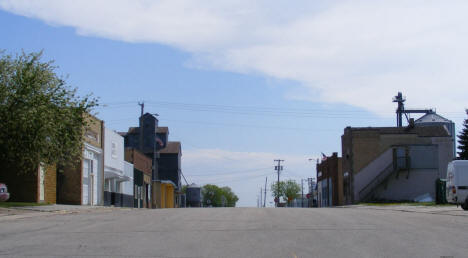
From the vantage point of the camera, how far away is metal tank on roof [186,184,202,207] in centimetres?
9962

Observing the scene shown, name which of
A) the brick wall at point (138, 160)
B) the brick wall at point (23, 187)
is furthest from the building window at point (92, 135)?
the brick wall at point (138, 160)

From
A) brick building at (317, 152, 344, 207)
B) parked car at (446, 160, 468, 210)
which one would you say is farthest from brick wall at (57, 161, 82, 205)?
brick building at (317, 152, 344, 207)

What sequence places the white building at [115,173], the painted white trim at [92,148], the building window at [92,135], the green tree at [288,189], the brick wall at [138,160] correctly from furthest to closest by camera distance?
the green tree at [288,189], the brick wall at [138,160], the white building at [115,173], the building window at [92,135], the painted white trim at [92,148]

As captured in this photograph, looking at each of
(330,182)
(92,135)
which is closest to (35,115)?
(92,135)

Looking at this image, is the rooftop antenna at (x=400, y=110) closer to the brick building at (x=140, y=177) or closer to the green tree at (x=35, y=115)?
the brick building at (x=140, y=177)

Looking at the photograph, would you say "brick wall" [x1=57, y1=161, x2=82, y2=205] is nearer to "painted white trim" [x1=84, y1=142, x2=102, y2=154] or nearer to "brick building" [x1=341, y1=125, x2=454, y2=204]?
"painted white trim" [x1=84, y1=142, x2=102, y2=154]

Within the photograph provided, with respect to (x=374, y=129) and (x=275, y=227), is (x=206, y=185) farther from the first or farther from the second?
(x=275, y=227)

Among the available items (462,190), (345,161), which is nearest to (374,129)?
(345,161)

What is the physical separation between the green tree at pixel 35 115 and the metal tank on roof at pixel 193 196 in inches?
2750

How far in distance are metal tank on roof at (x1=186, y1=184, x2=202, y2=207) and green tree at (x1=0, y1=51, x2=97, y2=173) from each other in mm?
69844

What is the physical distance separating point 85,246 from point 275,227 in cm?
555

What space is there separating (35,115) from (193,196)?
7451 cm

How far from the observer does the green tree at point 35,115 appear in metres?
26.5

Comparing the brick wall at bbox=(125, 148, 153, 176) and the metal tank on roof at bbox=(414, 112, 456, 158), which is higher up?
the metal tank on roof at bbox=(414, 112, 456, 158)
